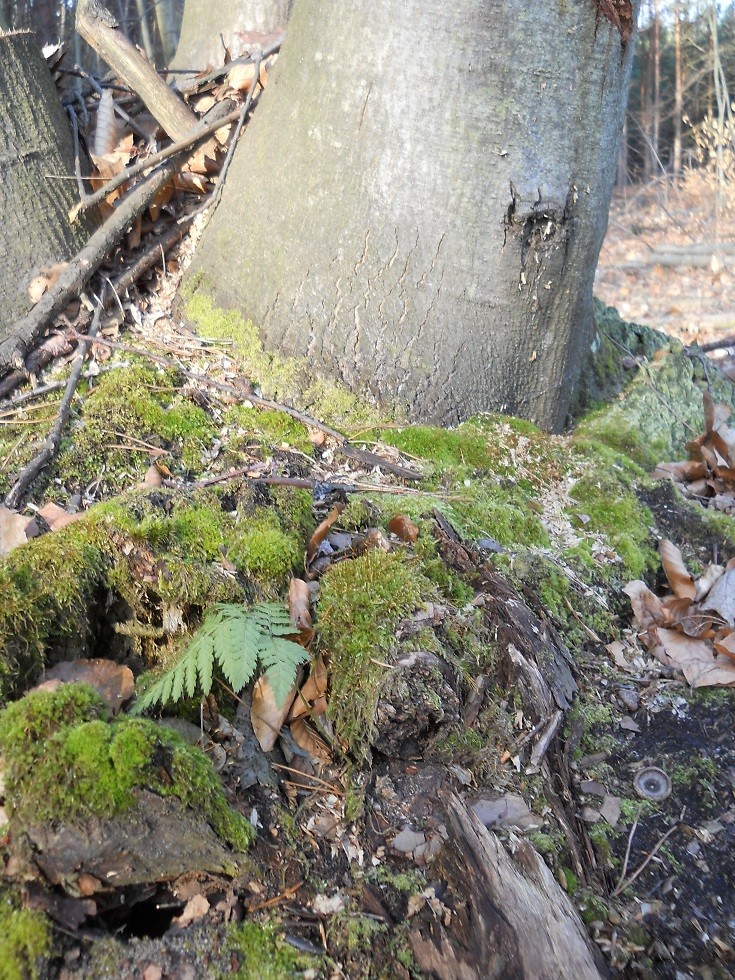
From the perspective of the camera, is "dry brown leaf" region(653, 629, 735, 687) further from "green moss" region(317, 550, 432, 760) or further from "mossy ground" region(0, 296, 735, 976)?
"green moss" region(317, 550, 432, 760)

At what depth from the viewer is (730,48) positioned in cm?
1814

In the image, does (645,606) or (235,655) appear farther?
(645,606)

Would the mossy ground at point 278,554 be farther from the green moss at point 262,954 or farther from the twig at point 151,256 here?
the twig at point 151,256

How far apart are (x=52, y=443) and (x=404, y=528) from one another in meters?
1.36

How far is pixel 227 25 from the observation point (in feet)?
14.1

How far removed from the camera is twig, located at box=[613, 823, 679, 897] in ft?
6.25


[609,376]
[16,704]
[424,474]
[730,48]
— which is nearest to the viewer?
[16,704]

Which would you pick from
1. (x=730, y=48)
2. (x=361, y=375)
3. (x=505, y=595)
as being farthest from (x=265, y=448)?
(x=730, y=48)

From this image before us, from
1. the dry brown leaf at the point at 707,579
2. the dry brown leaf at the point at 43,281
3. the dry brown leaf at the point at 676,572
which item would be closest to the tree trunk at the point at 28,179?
the dry brown leaf at the point at 43,281

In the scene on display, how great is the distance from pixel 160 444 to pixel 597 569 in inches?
70.9

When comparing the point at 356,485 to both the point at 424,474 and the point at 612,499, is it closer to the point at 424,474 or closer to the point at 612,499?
the point at 424,474

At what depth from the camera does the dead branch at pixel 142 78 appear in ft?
11.9

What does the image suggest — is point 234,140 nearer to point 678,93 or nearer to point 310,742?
point 310,742

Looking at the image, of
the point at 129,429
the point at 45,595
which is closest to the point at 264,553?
the point at 45,595
